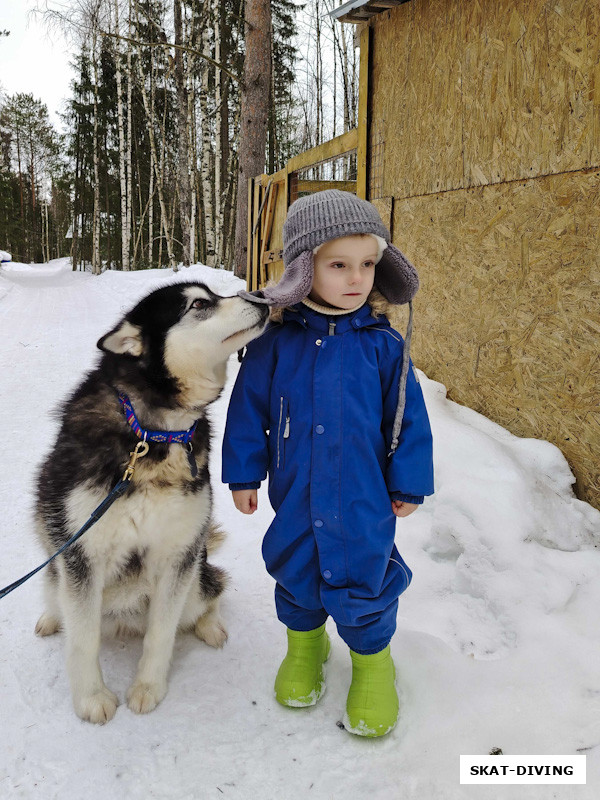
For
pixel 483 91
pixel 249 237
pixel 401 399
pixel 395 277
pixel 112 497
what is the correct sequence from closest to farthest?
pixel 112 497
pixel 401 399
pixel 395 277
pixel 483 91
pixel 249 237

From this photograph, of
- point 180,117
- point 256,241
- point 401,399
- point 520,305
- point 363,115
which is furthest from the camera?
point 180,117

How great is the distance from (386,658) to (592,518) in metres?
1.64

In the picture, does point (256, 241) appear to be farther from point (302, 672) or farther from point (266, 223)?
point (302, 672)

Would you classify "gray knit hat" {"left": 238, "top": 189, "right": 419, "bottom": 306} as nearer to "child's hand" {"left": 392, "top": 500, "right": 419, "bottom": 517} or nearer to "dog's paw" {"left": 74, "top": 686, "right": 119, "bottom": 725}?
"child's hand" {"left": 392, "top": 500, "right": 419, "bottom": 517}

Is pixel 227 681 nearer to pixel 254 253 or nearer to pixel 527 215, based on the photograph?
pixel 527 215

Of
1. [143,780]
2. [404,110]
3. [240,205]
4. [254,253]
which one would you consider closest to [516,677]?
[143,780]

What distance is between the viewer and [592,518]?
2857mm

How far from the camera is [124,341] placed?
1721 millimetres

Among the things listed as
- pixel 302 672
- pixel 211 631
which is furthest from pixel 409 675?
pixel 211 631

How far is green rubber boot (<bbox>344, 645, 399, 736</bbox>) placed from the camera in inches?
Answer: 68.5

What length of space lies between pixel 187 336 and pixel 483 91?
313cm

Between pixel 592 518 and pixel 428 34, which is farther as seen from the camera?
pixel 428 34

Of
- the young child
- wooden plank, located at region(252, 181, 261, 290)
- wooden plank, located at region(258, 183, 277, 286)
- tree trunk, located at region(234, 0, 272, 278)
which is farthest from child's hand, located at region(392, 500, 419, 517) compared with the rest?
tree trunk, located at region(234, 0, 272, 278)

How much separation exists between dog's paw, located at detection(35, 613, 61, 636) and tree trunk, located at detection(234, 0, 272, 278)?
731cm
